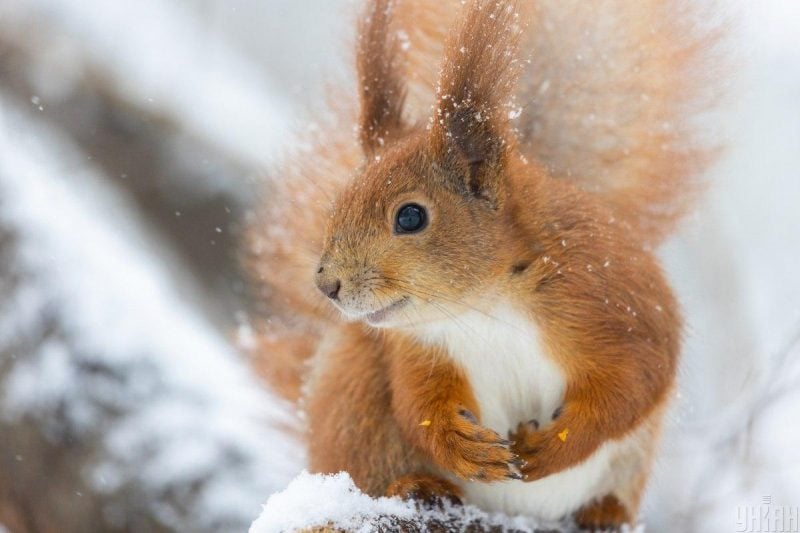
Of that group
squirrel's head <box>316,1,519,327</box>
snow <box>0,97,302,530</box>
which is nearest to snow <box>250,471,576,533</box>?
squirrel's head <box>316,1,519,327</box>

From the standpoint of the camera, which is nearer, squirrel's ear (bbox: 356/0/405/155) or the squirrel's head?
the squirrel's head

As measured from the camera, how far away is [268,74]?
10.6 feet

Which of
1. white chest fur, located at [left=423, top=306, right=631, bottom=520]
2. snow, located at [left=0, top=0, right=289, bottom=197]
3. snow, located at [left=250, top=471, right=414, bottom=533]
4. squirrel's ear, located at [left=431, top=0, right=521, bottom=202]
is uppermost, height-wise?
snow, located at [left=0, top=0, right=289, bottom=197]

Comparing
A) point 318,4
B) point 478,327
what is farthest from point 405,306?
point 318,4

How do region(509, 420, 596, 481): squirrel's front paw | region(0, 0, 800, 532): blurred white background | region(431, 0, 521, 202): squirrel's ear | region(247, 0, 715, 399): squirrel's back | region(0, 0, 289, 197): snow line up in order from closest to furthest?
region(431, 0, 521, 202): squirrel's ear → region(509, 420, 596, 481): squirrel's front paw → region(247, 0, 715, 399): squirrel's back → region(0, 0, 800, 532): blurred white background → region(0, 0, 289, 197): snow

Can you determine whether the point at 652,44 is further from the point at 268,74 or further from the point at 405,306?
the point at 268,74

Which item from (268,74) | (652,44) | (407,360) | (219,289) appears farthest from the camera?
(268,74)

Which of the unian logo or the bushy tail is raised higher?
the bushy tail

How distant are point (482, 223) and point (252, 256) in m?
0.76

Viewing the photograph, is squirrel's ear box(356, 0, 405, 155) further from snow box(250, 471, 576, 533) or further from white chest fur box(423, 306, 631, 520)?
snow box(250, 471, 576, 533)

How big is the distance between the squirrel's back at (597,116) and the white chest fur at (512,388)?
0.29 meters

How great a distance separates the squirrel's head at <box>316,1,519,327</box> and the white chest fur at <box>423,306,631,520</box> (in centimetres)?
6

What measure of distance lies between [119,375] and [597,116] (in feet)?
3.50

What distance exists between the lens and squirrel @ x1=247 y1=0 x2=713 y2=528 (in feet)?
3.65
